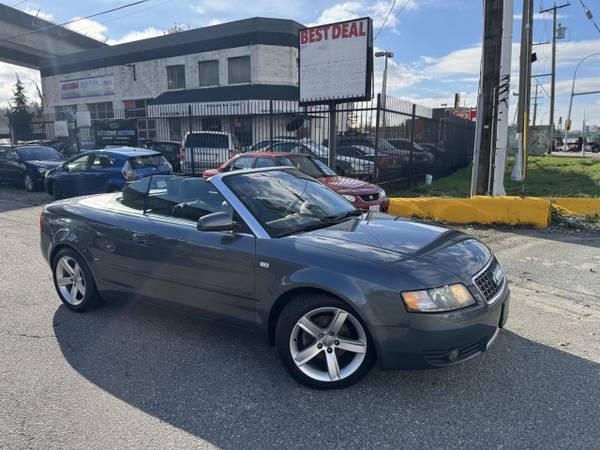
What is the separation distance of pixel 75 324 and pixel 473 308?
11.7 ft

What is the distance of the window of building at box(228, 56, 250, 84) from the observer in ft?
99.1

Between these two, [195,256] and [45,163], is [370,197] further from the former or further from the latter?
[45,163]

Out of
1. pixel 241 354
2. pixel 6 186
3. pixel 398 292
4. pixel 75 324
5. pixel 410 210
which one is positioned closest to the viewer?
pixel 398 292

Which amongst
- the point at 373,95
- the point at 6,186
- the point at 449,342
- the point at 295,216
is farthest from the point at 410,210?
the point at 6,186

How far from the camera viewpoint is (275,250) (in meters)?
3.28

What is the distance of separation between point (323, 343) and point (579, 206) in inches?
301

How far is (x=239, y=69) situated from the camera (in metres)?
30.6

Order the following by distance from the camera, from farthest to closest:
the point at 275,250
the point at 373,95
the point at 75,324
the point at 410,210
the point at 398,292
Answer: the point at 373,95 → the point at 410,210 → the point at 75,324 → the point at 275,250 → the point at 398,292

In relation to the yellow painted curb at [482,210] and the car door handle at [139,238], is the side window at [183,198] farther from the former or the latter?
the yellow painted curb at [482,210]

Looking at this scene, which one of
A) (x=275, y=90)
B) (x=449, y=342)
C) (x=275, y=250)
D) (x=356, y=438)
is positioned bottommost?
(x=356, y=438)

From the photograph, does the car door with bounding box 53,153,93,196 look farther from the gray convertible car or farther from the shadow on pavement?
the shadow on pavement

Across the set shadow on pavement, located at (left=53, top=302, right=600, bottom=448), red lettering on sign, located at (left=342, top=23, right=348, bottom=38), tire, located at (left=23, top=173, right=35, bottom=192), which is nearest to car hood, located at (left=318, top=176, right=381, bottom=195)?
red lettering on sign, located at (left=342, top=23, right=348, bottom=38)

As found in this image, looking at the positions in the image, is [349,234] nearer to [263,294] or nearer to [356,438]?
[263,294]

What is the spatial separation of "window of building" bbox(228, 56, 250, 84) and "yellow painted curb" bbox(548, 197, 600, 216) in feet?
81.1
